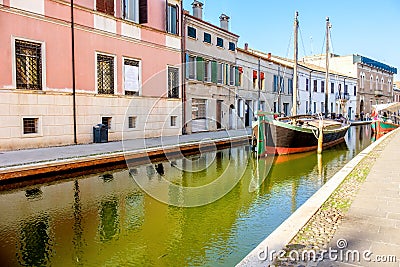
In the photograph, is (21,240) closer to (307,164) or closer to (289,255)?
(289,255)

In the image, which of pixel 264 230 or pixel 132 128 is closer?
pixel 264 230

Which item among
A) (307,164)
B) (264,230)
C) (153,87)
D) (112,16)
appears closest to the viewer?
(264,230)

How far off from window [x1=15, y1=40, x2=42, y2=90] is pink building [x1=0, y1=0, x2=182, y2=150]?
0.03m

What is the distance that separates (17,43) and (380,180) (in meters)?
11.1

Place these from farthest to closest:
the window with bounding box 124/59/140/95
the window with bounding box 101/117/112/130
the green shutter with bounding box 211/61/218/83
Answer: the green shutter with bounding box 211/61/218/83, the window with bounding box 124/59/140/95, the window with bounding box 101/117/112/130

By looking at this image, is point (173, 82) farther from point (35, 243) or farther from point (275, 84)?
point (35, 243)

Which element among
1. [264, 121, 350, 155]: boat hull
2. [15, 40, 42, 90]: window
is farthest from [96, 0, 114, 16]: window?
[264, 121, 350, 155]: boat hull

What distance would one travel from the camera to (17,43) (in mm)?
11094

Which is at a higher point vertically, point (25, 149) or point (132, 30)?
point (132, 30)

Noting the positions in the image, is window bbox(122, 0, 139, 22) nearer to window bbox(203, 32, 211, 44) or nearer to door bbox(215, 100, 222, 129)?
window bbox(203, 32, 211, 44)

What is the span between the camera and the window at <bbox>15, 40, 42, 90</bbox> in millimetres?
11141

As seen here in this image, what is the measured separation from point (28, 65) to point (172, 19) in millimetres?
8155

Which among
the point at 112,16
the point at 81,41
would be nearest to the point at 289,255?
the point at 81,41

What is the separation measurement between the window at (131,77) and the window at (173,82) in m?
2.33
